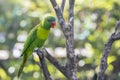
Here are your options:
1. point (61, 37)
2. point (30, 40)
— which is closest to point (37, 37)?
point (30, 40)

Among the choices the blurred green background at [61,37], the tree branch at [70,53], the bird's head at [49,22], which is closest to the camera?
the tree branch at [70,53]

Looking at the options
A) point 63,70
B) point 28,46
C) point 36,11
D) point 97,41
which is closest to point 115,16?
point 97,41

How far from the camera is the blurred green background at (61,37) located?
8.87ft

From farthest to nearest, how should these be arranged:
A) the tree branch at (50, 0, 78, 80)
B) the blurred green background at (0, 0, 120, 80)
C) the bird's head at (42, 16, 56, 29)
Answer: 1. the blurred green background at (0, 0, 120, 80)
2. the bird's head at (42, 16, 56, 29)
3. the tree branch at (50, 0, 78, 80)

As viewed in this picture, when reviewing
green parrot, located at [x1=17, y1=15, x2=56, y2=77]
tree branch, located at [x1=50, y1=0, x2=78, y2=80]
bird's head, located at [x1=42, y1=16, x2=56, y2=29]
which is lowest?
green parrot, located at [x1=17, y1=15, x2=56, y2=77]

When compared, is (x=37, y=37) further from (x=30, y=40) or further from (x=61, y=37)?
(x=61, y=37)

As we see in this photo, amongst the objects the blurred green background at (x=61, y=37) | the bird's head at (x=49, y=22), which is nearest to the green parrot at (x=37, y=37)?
the bird's head at (x=49, y=22)

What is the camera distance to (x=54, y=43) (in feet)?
10.7

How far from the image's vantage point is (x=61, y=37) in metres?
3.22

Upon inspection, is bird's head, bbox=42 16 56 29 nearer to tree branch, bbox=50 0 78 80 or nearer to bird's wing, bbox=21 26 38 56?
bird's wing, bbox=21 26 38 56

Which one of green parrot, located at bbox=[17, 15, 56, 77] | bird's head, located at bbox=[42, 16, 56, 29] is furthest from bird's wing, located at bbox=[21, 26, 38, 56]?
bird's head, located at bbox=[42, 16, 56, 29]

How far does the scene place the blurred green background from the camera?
270 cm

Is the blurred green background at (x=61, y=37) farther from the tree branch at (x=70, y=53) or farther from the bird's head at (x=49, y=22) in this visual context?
the tree branch at (x=70, y=53)

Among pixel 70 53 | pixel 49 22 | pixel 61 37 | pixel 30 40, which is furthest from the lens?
pixel 61 37
